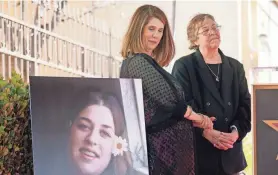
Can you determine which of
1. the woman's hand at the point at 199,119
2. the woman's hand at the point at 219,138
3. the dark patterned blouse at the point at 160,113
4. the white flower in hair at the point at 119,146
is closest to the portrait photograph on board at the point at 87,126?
the white flower in hair at the point at 119,146

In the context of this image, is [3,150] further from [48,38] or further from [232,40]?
[48,38]

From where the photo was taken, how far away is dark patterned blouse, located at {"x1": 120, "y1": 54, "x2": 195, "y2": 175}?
205 cm

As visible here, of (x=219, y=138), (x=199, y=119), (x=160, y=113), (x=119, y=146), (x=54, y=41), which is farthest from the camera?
(x=54, y=41)

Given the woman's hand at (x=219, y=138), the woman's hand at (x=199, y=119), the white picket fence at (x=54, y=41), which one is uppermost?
the white picket fence at (x=54, y=41)

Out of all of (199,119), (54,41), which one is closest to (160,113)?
(199,119)

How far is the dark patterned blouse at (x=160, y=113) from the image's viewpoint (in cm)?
205

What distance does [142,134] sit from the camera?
75.8 inches

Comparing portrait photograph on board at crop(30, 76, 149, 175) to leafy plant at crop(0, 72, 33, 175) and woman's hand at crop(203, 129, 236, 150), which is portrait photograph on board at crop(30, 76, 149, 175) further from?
woman's hand at crop(203, 129, 236, 150)

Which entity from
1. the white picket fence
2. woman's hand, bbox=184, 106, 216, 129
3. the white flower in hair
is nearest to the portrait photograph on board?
the white flower in hair

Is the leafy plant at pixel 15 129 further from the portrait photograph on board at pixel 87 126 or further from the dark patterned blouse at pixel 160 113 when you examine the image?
the dark patterned blouse at pixel 160 113

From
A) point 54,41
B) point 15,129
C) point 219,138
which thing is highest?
point 54,41

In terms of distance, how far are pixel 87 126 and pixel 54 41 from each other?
9.45 feet

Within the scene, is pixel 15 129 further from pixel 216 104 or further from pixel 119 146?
pixel 216 104

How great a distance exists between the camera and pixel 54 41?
448 centimetres
